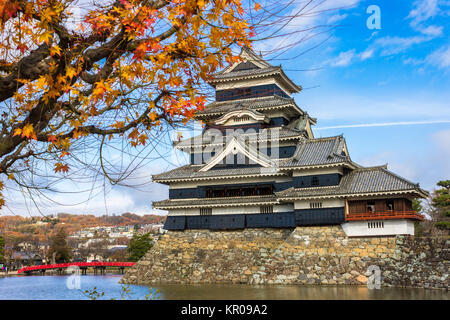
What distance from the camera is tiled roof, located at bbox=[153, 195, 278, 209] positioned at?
29500 millimetres

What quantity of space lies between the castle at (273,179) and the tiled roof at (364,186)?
60 millimetres

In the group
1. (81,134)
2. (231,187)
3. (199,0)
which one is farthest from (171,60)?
(231,187)

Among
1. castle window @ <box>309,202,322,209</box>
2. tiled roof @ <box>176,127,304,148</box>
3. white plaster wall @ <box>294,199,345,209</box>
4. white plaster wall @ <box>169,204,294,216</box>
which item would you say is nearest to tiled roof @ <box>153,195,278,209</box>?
white plaster wall @ <box>169,204,294,216</box>

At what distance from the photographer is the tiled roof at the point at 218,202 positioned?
2950 cm

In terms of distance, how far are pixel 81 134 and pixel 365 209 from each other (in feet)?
76.5

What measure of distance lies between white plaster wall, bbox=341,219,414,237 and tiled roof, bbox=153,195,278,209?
5.20 metres

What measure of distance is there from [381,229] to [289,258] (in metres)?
6.05

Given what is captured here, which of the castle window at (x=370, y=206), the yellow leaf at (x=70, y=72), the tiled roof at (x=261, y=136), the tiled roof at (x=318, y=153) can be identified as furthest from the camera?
the tiled roof at (x=261, y=136)

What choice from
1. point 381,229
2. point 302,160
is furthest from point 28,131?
point 381,229

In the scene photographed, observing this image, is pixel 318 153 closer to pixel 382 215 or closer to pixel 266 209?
pixel 266 209

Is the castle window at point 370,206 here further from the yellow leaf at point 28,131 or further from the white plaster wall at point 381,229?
the yellow leaf at point 28,131

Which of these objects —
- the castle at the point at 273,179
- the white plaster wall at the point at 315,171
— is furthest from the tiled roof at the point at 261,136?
the white plaster wall at the point at 315,171

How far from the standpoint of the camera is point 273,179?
30.3 meters

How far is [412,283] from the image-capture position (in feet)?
76.4
